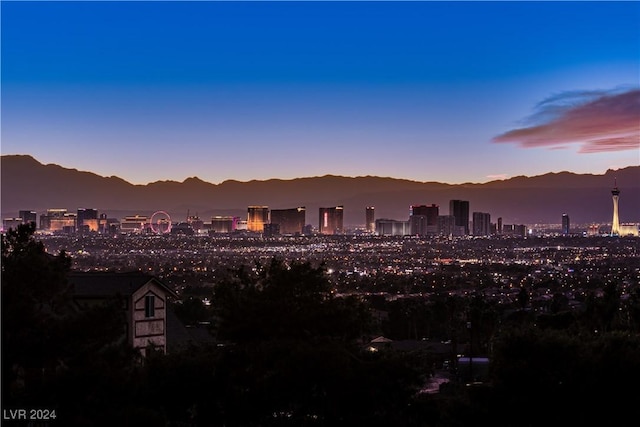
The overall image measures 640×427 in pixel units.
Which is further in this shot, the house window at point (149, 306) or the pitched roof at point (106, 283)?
the house window at point (149, 306)

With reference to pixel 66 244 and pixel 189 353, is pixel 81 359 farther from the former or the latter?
pixel 66 244

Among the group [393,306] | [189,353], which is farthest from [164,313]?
[393,306]

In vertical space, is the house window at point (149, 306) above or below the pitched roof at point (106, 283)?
below

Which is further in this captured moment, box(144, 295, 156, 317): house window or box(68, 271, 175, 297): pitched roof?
box(144, 295, 156, 317): house window

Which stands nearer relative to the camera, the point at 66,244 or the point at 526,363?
the point at 526,363
